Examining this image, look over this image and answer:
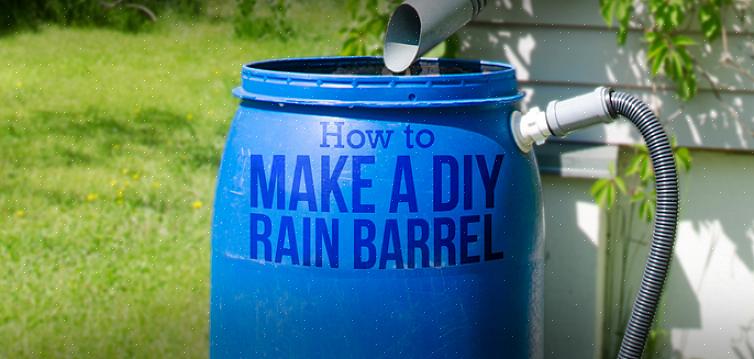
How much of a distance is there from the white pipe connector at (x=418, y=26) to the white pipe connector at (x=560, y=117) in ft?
0.98

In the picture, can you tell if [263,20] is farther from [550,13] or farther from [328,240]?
[328,240]

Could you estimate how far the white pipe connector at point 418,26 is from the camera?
2.62 m

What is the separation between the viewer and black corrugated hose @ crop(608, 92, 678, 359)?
2430mm

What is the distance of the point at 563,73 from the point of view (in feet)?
11.0

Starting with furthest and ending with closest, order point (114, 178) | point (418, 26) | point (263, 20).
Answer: point (263, 20), point (114, 178), point (418, 26)

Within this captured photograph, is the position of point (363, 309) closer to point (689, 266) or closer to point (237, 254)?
point (237, 254)

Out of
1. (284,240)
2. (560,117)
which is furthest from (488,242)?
(284,240)

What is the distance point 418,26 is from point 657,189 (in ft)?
2.19

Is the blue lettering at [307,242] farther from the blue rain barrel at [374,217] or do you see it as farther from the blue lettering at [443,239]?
the blue lettering at [443,239]

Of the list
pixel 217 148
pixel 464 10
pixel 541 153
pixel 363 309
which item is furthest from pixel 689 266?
pixel 217 148

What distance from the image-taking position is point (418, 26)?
2.73 meters

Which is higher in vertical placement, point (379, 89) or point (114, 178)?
point (379, 89)

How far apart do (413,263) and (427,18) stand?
0.58 m

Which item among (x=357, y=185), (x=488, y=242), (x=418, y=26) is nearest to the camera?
(x=357, y=185)
